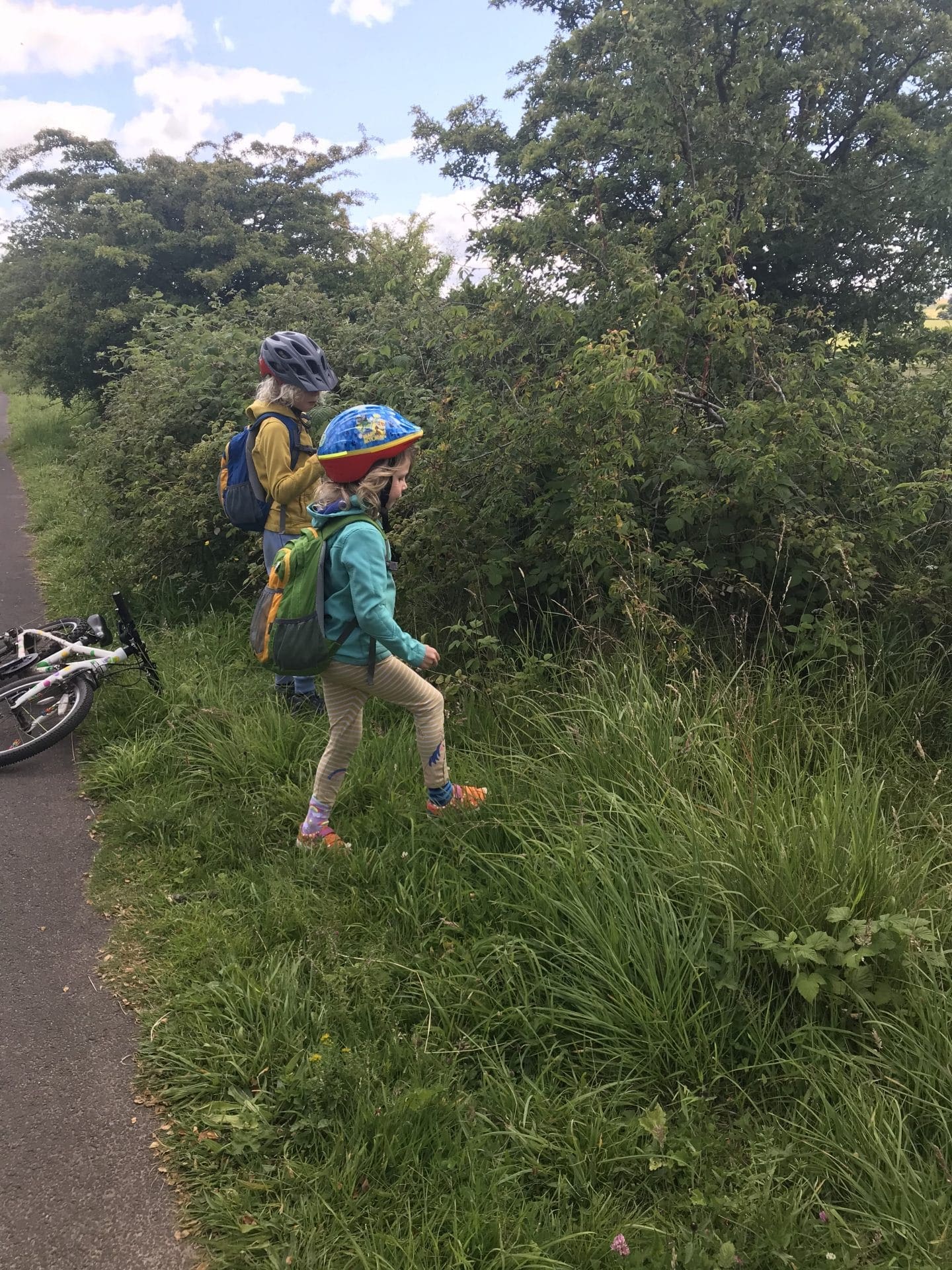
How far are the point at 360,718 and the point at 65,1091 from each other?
1.59 meters

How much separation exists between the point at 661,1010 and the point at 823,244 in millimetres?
8937

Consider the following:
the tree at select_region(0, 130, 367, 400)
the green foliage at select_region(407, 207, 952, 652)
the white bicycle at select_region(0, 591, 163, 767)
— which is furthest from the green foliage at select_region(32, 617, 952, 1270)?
the tree at select_region(0, 130, 367, 400)

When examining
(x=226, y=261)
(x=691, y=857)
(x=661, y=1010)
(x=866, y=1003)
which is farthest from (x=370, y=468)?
(x=226, y=261)

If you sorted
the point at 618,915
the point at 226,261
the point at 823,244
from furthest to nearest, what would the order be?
1. the point at 226,261
2. the point at 823,244
3. the point at 618,915

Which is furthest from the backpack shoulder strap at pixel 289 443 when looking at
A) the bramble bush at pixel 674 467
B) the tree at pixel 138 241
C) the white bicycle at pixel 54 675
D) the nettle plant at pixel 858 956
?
the tree at pixel 138 241

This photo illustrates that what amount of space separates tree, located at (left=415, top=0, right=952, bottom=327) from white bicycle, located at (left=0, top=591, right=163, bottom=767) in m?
3.48

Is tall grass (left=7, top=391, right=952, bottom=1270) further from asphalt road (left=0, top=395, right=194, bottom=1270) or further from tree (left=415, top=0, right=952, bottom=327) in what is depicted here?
tree (left=415, top=0, right=952, bottom=327)

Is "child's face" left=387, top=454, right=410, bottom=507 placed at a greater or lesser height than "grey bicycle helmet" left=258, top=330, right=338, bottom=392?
lesser

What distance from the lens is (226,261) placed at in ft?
45.9

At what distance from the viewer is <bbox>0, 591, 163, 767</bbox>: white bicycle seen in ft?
14.3

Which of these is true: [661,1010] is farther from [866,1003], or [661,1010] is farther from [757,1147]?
[866,1003]

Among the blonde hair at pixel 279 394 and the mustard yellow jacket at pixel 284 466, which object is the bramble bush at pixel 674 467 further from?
the blonde hair at pixel 279 394

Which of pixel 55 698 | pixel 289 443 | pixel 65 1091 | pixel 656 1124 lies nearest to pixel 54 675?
pixel 55 698

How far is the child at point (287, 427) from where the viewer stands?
162 inches
